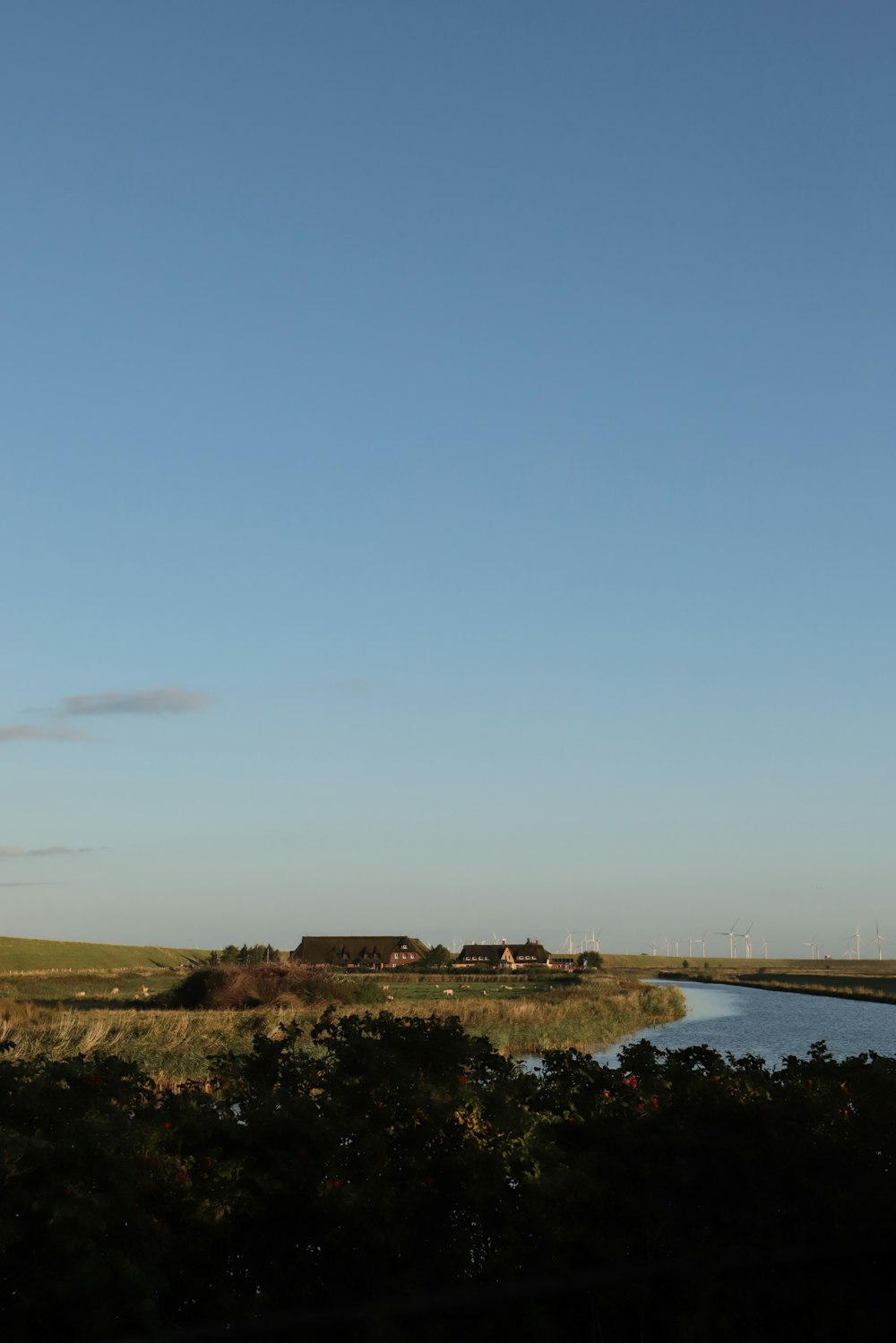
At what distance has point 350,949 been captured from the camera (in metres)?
177

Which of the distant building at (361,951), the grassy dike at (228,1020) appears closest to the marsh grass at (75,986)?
the grassy dike at (228,1020)

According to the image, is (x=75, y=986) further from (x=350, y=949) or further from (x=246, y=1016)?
(x=350, y=949)

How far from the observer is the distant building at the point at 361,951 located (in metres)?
173

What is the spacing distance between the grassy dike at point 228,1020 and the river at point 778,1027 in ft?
8.01

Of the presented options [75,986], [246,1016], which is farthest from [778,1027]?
[75,986]

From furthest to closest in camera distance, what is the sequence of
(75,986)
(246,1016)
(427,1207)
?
(75,986)
(246,1016)
(427,1207)

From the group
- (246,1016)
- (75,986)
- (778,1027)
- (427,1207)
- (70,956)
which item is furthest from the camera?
(70,956)

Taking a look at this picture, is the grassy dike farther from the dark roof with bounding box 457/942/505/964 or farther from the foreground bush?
the dark roof with bounding box 457/942/505/964

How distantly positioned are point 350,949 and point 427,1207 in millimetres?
172454

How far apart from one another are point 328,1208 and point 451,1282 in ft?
3.45

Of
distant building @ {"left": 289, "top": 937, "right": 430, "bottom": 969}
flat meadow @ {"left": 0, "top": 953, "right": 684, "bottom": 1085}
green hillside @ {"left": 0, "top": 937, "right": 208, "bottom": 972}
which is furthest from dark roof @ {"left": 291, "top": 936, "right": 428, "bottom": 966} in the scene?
flat meadow @ {"left": 0, "top": 953, "right": 684, "bottom": 1085}

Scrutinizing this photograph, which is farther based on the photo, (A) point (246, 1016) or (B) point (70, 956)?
(B) point (70, 956)

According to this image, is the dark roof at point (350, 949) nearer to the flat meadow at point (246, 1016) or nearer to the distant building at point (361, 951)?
the distant building at point (361, 951)

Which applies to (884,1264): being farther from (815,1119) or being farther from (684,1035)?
(684,1035)
